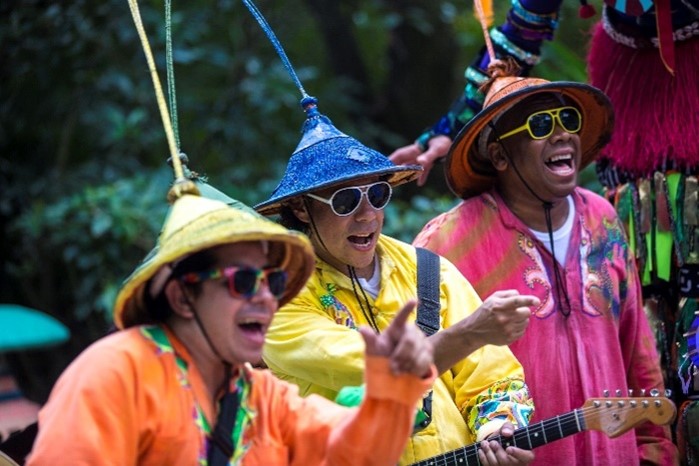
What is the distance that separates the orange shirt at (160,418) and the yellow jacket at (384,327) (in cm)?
73

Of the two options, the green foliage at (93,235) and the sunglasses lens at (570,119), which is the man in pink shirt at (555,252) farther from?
the green foliage at (93,235)

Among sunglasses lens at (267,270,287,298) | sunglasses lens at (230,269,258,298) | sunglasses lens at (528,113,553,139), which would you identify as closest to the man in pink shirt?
sunglasses lens at (528,113,553,139)

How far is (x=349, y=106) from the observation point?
29.9 feet

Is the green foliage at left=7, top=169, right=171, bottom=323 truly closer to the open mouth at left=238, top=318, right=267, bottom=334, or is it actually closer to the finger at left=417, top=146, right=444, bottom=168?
the finger at left=417, top=146, right=444, bottom=168

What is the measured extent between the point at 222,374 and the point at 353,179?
1.05 m

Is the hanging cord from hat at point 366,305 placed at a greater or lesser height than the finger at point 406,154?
lesser

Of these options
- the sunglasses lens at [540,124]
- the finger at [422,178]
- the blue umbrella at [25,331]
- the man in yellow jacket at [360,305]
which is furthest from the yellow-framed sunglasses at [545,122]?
the blue umbrella at [25,331]

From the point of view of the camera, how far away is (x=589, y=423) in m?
3.83

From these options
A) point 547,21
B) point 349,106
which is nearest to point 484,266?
point 547,21

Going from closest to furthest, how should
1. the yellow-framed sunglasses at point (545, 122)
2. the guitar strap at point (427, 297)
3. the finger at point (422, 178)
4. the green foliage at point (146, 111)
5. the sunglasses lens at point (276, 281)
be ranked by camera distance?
the sunglasses lens at point (276, 281), the guitar strap at point (427, 297), the yellow-framed sunglasses at point (545, 122), the finger at point (422, 178), the green foliage at point (146, 111)

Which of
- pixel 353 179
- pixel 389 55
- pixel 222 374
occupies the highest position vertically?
pixel 389 55

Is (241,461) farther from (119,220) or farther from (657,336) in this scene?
(119,220)

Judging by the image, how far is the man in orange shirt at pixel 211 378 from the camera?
2818 mm

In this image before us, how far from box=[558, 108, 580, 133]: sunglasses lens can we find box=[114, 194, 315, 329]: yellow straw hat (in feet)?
5.33
